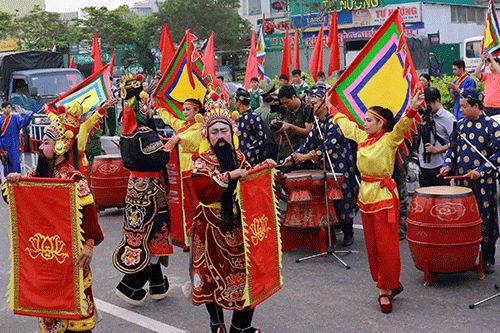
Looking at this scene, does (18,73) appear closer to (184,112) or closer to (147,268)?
(184,112)

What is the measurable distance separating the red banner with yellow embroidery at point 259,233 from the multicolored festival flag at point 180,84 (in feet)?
10.2

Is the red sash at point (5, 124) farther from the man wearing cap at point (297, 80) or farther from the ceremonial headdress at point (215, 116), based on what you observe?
the ceremonial headdress at point (215, 116)

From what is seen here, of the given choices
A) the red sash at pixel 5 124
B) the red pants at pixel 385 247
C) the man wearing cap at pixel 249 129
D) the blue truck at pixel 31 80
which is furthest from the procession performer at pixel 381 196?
the blue truck at pixel 31 80

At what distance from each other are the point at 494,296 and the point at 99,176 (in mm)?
6084

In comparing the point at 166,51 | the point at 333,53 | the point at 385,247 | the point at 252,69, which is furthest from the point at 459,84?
the point at 385,247

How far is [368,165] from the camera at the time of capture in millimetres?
5324

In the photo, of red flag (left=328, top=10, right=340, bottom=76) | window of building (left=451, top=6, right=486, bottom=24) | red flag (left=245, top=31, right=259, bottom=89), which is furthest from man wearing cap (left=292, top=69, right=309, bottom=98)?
window of building (left=451, top=6, right=486, bottom=24)

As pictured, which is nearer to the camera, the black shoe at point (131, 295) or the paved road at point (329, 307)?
the paved road at point (329, 307)

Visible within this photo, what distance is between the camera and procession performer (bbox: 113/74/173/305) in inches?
225

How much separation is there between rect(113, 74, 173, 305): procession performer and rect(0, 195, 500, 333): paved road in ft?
1.19

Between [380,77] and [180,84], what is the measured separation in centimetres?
285

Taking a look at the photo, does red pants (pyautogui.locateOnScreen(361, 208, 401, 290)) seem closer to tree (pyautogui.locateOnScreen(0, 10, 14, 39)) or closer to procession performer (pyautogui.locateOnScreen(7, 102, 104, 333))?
procession performer (pyautogui.locateOnScreen(7, 102, 104, 333))

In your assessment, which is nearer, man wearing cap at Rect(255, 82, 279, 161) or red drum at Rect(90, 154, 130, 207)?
man wearing cap at Rect(255, 82, 279, 161)

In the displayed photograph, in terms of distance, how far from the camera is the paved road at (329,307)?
16.9ft
